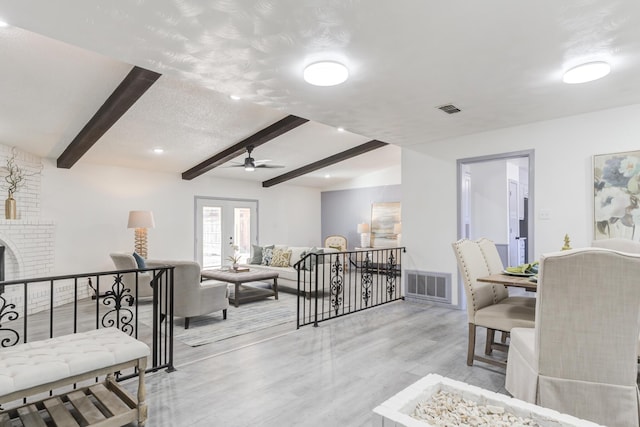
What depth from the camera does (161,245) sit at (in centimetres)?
734

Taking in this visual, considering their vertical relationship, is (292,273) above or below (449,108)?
below

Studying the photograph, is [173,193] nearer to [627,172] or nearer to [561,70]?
[561,70]

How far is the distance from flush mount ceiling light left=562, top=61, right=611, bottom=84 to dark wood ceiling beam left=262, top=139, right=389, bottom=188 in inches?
152

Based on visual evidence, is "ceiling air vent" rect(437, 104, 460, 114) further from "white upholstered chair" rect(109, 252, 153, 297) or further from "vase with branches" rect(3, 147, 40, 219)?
"vase with branches" rect(3, 147, 40, 219)

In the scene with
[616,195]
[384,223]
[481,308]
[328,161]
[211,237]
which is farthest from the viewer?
[384,223]

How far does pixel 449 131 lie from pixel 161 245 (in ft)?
19.6

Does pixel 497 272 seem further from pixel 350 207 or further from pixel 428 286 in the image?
pixel 350 207

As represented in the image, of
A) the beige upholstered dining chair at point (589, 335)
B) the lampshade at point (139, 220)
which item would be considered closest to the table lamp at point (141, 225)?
the lampshade at point (139, 220)

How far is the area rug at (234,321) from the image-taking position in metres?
3.89

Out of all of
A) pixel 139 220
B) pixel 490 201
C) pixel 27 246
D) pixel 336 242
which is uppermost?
pixel 490 201

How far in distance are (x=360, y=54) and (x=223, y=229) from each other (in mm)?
6639

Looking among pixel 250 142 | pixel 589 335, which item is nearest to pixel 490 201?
pixel 250 142

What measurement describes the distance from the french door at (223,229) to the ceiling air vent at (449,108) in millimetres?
5441

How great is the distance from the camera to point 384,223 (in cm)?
918
